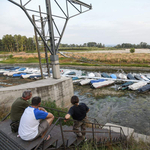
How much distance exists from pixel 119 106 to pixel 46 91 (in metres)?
9.19

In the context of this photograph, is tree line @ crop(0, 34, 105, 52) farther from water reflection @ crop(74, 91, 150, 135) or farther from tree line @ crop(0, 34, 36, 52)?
water reflection @ crop(74, 91, 150, 135)

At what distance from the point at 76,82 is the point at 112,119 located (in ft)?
43.3

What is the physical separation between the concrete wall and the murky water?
353 cm

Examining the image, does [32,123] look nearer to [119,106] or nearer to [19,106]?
[19,106]

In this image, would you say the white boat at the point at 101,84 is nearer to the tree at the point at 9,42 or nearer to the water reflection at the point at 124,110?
the water reflection at the point at 124,110

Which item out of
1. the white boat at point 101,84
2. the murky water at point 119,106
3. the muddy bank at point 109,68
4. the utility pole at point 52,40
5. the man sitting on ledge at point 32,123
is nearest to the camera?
the man sitting on ledge at point 32,123

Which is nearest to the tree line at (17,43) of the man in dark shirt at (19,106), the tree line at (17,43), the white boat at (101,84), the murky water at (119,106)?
the tree line at (17,43)

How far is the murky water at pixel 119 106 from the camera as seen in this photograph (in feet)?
38.6

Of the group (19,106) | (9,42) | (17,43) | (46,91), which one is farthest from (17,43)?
(19,106)

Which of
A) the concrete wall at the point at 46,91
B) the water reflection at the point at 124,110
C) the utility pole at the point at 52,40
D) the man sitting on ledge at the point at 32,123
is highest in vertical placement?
the utility pole at the point at 52,40

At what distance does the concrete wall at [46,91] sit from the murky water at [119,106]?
353 centimetres

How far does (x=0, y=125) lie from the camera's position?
17.2 feet

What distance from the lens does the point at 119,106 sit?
14977 mm

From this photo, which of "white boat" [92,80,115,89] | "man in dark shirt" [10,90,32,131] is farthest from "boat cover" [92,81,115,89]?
"man in dark shirt" [10,90,32,131]
